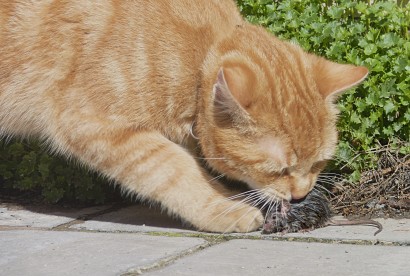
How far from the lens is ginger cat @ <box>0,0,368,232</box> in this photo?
337 cm

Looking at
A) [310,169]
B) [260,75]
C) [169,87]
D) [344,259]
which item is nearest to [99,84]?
[169,87]

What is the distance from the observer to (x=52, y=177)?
4379mm

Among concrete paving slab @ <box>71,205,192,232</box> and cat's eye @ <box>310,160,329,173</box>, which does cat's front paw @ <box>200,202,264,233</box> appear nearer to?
concrete paving slab @ <box>71,205,192,232</box>

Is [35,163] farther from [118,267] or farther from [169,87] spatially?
[118,267]

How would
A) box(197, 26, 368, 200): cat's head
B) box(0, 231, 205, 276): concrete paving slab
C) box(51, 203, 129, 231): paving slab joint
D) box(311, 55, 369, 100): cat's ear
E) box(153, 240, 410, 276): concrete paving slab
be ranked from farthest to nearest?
1. box(51, 203, 129, 231): paving slab joint
2. box(311, 55, 369, 100): cat's ear
3. box(197, 26, 368, 200): cat's head
4. box(0, 231, 205, 276): concrete paving slab
5. box(153, 240, 410, 276): concrete paving slab

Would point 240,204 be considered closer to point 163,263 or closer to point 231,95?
point 231,95

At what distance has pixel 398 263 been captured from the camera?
264 cm

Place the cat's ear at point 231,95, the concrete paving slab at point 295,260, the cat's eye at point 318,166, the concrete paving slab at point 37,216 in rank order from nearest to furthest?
the concrete paving slab at point 295,260, the cat's ear at point 231,95, the cat's eye at point 318,166, the concrete paving slab at point 37,216

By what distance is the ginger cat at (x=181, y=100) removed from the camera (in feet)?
11.1

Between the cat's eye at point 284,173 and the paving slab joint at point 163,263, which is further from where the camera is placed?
the cat's eye at point 284,173

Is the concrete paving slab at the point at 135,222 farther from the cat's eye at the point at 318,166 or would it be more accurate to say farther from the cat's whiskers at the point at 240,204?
the cat's eye at the point at 318,166

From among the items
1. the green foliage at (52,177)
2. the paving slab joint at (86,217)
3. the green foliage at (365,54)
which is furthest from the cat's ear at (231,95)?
the green foliage at (52,177)

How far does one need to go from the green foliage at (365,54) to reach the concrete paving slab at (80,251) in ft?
3.73

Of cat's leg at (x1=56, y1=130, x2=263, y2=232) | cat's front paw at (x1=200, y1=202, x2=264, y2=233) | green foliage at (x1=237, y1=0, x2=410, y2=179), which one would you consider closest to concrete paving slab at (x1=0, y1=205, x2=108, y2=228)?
cat's leg at (x1=56, y1=130, x2=263, y2=232)
